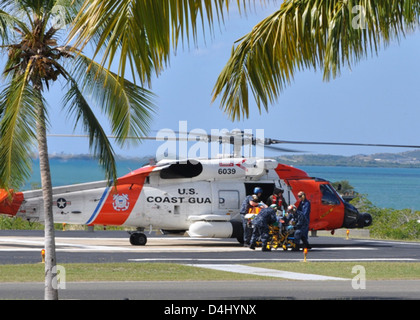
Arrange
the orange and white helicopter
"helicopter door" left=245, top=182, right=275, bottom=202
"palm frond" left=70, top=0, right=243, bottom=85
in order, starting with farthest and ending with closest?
"helicopter door" left=245, top=182, right=275, bottom=202 → the orange and white helicopter → "palm frond" left=70, top=0, right=243, bottom=85

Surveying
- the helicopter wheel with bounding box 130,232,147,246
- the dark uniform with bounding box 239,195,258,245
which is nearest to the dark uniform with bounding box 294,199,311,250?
the dark uniform with bounding box 239,195,258,245

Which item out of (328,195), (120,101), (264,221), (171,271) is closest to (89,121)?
(120,101)

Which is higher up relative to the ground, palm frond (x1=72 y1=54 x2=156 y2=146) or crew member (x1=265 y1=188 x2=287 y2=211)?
palm frond (x1=72 y1=54 x2=156 y2=146)

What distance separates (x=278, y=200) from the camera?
24625 millimetres

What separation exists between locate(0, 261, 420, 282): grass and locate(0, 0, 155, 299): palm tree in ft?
15.6

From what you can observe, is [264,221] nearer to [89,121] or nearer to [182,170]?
[182,170]

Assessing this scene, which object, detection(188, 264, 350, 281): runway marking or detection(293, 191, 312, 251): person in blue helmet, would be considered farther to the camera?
detection(293, 191, 312, 251): person in blue helmet

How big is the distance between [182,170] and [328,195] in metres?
5.47

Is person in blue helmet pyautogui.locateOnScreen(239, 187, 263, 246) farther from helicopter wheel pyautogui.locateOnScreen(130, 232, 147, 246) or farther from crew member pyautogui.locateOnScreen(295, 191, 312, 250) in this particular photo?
helicopter wheel pyautogui.locateOnScreen(130, 232, 147, 246)

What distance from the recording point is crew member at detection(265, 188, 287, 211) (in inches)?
966

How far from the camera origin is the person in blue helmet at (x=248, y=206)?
24.1 meters

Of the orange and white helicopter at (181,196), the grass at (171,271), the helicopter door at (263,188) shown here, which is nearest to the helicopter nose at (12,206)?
the orange and white helicopter at (181,196)
